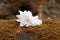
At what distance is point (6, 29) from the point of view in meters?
2.18

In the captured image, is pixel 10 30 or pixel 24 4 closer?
pixel 10 30

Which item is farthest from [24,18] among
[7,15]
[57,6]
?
[57,6]

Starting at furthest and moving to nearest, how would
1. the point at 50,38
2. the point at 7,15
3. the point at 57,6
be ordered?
the point at 57,6 → the point at 7,15 → the point at 50,38

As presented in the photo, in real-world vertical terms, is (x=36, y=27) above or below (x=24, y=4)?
below

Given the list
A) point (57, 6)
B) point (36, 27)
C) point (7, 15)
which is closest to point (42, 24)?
point (36, 27)

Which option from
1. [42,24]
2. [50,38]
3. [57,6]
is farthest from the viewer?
[57,6]

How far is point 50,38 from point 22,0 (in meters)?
4.73

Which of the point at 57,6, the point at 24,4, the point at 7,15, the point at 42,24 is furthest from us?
the point at 57,6

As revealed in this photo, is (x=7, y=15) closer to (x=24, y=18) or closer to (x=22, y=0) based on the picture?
(x=22, y=0)

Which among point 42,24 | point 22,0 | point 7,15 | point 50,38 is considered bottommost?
point 50,38

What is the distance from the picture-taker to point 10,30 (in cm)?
217

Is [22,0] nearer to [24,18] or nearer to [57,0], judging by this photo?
[57,0]

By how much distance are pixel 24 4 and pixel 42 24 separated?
14.7 feet

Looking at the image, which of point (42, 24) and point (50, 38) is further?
point (42, 24)
